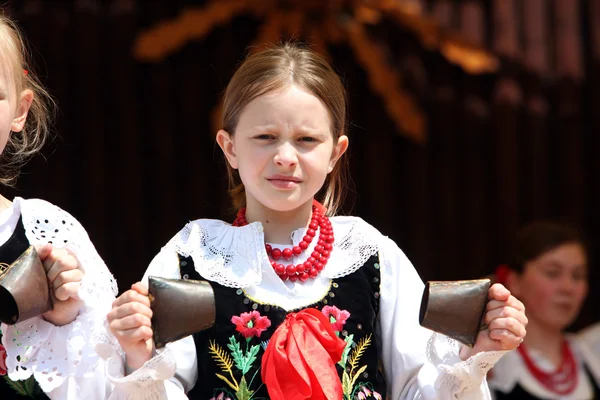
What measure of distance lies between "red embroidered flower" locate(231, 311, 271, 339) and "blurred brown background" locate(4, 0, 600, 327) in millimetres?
2432

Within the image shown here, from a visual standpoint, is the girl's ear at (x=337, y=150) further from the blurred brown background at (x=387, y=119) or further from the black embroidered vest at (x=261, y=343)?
the blurred brown background at (x=387, y=119)

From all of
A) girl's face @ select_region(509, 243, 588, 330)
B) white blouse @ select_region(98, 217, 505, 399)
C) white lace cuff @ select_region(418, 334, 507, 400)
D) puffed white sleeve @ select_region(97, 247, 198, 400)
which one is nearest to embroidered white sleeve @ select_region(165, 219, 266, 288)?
white blouse @ select_region(98, 217, 505, 399)

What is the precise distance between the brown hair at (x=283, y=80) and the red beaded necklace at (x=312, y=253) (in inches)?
7.3

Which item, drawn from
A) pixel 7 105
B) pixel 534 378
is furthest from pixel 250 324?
pixel 534 378

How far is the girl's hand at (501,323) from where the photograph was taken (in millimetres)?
2318

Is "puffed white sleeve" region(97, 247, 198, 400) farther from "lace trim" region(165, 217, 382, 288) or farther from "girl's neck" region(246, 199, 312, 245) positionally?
"girl's neck" region(246, 199, 312, 245)

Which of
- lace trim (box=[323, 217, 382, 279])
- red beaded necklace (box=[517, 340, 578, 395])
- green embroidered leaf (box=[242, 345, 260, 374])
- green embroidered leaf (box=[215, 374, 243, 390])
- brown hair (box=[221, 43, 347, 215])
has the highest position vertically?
brown hair (box=[221, 43, 347, 215])

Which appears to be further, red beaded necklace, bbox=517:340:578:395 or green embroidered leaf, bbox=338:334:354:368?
red beaded necklace, bbox=517:340:578:395

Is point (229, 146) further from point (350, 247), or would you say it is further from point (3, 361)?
point (3, 361)

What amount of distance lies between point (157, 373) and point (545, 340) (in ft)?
7.21

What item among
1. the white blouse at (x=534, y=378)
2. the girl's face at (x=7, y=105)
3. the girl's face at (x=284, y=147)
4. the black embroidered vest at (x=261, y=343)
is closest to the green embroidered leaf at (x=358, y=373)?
the black embroidered vest at (x=261, y=343)

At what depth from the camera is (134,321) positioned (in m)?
2.20

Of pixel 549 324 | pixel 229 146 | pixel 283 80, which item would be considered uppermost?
pixel 283 80

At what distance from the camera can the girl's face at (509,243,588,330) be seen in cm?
405
